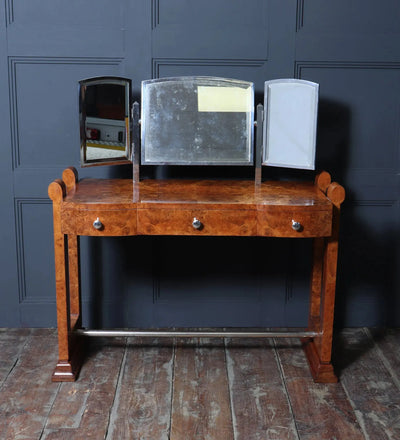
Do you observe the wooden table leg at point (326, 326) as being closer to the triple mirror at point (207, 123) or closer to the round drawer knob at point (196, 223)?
the triple mirror at point (207, 123)

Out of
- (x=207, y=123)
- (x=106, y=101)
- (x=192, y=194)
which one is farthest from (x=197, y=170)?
(x=106, y=101)

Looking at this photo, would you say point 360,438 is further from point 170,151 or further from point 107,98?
point 107,98

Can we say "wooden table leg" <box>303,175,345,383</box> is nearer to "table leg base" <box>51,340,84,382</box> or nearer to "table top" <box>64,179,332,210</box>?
"table top" <box>64,179,332,210</box>

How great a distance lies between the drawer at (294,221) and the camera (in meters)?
2.51

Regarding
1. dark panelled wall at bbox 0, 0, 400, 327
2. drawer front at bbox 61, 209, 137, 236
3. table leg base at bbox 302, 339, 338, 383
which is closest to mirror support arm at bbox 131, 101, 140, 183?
dark panelled wall at bbox 0, 0, 400, 327

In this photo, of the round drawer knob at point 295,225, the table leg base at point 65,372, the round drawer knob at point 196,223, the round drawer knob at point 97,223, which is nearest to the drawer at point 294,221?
the round drawer knob at point 295,225

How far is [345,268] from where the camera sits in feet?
10.8

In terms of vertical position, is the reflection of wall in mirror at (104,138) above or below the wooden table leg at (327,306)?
above

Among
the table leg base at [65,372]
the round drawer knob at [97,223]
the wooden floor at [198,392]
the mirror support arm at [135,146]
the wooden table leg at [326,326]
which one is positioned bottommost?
the wooden floor at [198,392]

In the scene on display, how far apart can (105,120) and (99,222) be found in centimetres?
60

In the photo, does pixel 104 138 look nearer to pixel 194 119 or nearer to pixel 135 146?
pixel 135 146

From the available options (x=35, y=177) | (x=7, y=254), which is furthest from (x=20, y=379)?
(x=35, y=177)

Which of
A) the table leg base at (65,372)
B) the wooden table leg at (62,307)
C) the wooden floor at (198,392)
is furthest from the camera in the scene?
the table leg base at (65,372)

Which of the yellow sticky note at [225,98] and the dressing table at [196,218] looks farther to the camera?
the yellow sticky note at [225,98]
